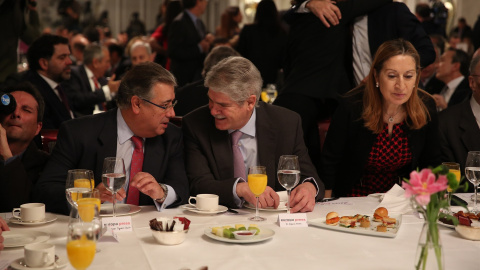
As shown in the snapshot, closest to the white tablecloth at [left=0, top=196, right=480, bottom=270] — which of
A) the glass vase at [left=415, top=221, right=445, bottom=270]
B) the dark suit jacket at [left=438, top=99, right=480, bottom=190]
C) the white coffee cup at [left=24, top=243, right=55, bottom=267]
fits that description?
the white coffee cup at [left=24, top=243, right=55, bottom=267]

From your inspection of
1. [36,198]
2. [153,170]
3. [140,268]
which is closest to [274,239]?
[140,268]

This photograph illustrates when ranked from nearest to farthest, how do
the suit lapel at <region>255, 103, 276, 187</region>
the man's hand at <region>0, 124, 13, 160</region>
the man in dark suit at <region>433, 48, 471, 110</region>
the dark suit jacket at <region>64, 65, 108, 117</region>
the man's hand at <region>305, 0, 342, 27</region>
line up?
the man's hand at <region>0, 124, 13, 160</region>, the suit lapel at <region>255, 103, 276, 187</region>, the man's hand at <region>305, 0, 342, 27</region>, the dark suit jacket at <region>64, 65, 108, 117</region>, the man in dark suit at <region>433, 48, 471, 110</region>

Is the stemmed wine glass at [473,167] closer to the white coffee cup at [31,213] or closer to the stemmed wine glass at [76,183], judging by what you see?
the stemmed wine glass at [76,183]

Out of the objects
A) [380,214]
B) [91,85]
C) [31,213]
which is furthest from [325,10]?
[91,85]

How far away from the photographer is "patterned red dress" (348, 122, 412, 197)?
328 centimetres

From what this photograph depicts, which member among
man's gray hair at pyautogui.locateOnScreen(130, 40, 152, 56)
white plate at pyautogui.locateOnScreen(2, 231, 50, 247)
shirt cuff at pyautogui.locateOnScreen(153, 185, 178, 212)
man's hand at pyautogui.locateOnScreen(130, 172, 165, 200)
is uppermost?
man's gray hair at pyautogui.locateOnScreen(130, 40, 152, 56)

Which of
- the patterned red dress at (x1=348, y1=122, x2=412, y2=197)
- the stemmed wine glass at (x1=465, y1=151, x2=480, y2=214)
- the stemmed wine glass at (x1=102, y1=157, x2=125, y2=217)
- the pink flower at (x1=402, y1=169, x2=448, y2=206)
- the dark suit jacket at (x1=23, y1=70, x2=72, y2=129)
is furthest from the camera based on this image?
the dark suit jacket at (x1=23, y1=70, x2=72, y2=129)

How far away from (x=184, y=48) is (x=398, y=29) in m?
3.38

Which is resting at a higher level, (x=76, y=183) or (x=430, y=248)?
(x=76, y=183)

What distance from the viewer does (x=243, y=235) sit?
6.69 ft

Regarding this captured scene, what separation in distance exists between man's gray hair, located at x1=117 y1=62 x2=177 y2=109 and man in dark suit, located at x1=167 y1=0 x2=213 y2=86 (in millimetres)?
3952

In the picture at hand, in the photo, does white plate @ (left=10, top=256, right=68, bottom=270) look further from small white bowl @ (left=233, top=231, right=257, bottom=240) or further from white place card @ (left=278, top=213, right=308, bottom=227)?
white place card @ (left=278, top=213, right=308, bottom=227)

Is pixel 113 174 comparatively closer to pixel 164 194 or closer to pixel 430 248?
pixel 164 194

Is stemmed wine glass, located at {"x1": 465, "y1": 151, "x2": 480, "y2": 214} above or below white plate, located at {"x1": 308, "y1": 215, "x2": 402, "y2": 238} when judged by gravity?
above
